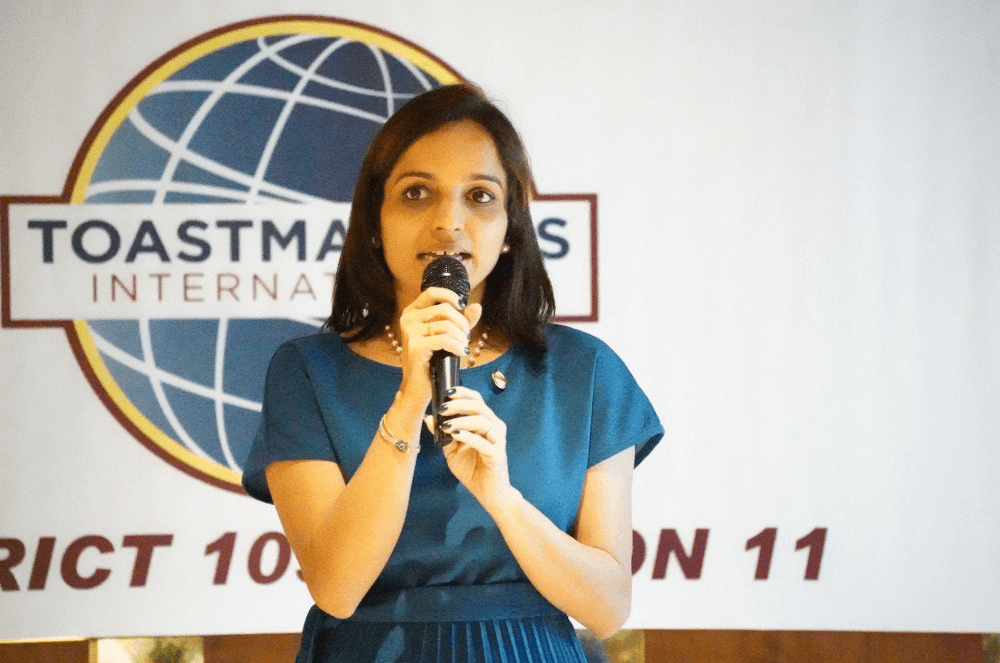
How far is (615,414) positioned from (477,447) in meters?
0.40

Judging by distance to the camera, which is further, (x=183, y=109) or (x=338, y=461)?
(x=183, y=109)

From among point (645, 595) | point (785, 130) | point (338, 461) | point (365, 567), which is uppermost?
point (785, 130)

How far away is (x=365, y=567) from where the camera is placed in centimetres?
145

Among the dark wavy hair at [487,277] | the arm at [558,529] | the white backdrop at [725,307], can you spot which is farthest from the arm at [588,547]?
the white backdrop at [725,307]

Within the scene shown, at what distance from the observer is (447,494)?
1.55m

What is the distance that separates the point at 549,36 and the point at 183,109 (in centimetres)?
105

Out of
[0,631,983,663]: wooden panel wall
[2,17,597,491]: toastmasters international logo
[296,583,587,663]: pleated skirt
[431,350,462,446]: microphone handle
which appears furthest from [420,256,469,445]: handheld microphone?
[0,631,983,663]: wooden panel wall

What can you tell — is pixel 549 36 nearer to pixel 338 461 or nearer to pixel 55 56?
pixel 55 56

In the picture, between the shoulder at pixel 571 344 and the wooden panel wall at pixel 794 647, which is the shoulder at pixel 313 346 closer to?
the shoulder at pixel 571 344

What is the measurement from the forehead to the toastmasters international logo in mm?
1376

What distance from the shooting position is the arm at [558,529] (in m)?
1.35

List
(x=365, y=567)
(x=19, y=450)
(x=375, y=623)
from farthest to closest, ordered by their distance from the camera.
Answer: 1. (x=19, y=450)
2. (x=375, y=623)
3. (x=365, y=567)

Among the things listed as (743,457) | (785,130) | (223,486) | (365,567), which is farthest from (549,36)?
(365,567)

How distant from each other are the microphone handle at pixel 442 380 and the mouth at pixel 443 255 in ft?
0.78
